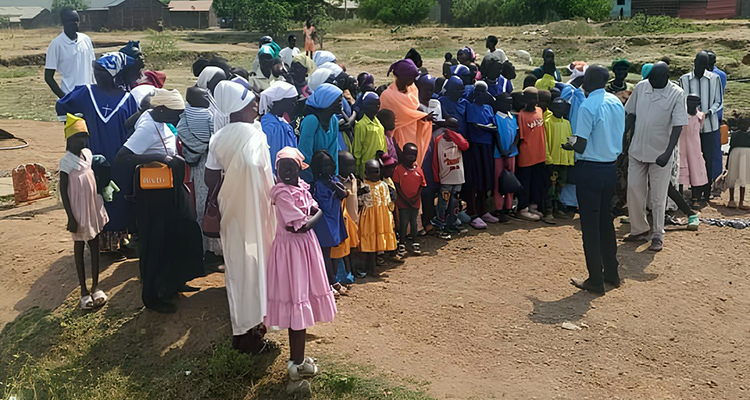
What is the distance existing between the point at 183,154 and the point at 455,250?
303 cm

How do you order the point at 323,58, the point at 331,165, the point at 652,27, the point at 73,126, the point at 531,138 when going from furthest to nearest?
the point at 652,27
the point at 323,58
the point at 531,138
the point at 331,165
the point at 73,126

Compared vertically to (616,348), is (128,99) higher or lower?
higher

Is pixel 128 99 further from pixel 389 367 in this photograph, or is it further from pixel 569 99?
pixel 569 99

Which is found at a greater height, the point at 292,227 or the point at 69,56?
the point at 69,56

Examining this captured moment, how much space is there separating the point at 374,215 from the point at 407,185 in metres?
0.72

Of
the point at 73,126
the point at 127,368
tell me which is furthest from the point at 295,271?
the point at 73,126

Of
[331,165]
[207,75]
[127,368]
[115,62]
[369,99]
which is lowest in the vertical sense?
[127,368]

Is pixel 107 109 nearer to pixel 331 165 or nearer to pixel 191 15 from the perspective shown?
pixel 331 165

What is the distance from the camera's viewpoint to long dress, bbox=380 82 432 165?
24.1ft

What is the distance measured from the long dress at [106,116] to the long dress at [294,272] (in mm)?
2427

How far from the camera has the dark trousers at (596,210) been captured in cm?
612

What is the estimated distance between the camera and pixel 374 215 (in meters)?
6.59

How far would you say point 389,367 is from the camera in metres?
5.06

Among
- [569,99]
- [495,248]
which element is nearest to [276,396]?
[495,248]
